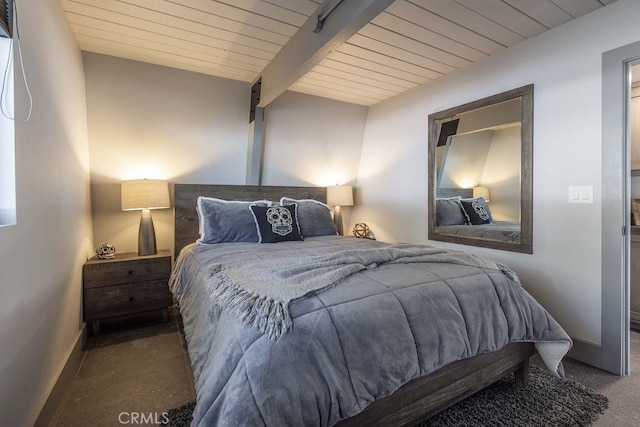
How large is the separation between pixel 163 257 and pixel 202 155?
1063 millimetres

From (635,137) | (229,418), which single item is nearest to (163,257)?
(229,418)

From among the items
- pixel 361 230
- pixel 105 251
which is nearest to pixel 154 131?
pixel 105 251

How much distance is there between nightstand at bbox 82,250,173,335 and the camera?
2299 mm

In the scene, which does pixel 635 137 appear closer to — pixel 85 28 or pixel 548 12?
pixel 548 12

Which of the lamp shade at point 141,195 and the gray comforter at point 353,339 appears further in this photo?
the lamp shade at point 141,195

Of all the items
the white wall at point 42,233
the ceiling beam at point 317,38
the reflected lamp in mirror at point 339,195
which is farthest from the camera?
the reflected lamp in mirror at point 339,195

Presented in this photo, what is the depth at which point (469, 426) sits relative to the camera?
1.39 m

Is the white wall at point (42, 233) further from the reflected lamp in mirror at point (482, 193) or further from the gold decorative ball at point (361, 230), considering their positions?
the reflected lamp in mirror at point (482, 193)

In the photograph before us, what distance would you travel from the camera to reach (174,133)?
2861 mm

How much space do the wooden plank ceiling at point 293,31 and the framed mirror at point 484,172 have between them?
437 mm

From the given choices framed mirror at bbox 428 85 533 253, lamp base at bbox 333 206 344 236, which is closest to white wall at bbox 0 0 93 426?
lamp base at bbox 333 206 344 236

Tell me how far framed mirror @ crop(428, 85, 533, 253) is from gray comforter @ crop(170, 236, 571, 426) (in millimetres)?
984

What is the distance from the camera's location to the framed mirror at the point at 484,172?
7.38 feet

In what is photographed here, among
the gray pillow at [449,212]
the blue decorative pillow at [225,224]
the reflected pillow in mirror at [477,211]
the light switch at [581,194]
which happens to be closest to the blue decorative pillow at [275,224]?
the blue decorative pillow at [225,224]
